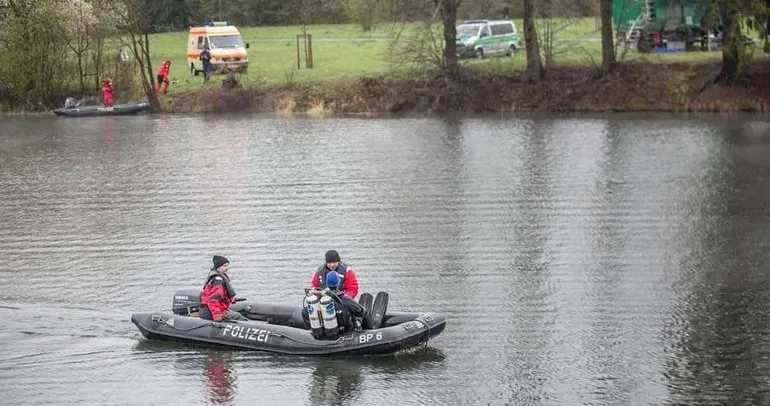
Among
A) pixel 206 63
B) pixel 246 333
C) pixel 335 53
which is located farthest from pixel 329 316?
pixel 335 53

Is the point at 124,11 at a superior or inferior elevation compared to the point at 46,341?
superior

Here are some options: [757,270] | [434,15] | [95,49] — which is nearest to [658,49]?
[434,15]

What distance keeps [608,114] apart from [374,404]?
1326 inches

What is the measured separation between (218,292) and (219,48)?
39399 millimetres

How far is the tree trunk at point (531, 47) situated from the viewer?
1939 inches

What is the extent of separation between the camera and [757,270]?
901 inches

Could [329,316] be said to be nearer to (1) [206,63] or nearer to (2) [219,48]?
(1) [206,63]

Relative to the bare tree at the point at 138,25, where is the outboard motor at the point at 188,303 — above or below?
below

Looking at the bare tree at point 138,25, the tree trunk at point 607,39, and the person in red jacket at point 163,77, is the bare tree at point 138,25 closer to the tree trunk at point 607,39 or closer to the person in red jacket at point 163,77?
the person in red jacket at point 163,77

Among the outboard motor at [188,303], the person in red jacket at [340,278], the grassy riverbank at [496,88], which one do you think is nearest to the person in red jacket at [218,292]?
the outboard motor at [188,303]

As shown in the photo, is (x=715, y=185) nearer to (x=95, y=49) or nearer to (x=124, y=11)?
(x=124, y=11)

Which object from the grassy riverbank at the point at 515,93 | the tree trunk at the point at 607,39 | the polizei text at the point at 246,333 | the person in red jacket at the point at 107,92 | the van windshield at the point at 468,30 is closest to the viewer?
the polizei text at the point at 246,333

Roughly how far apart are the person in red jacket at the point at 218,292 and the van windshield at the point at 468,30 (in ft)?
125

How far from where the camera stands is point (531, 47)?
4991cm
